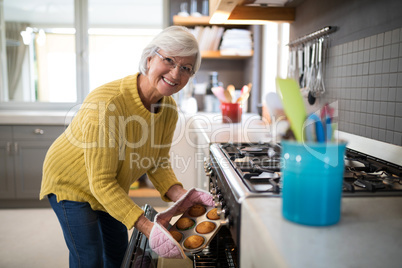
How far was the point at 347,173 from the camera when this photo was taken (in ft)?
3.24

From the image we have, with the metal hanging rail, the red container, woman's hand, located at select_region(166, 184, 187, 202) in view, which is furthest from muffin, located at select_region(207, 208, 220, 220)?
the red container

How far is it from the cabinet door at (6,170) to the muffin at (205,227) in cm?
250

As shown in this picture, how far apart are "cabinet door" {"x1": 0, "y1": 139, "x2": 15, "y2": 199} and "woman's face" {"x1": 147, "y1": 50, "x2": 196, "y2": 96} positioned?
226 cm

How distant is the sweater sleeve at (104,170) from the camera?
1.08 meters

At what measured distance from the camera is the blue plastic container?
2.00ft

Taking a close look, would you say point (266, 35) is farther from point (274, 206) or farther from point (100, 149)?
point (274, 206)

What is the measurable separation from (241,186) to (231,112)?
1464mm

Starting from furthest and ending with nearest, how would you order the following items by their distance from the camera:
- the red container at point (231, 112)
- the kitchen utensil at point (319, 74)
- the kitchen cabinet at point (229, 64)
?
the kitchen cabinet at point (229, 64) → the red container at point (231, 112) → the kitchen utensil at point (319, 74)

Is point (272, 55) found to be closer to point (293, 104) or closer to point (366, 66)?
point (366, 66)

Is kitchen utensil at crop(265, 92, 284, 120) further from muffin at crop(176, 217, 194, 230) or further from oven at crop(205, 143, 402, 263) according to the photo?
muffin at crop(176, 217, 194, 230)

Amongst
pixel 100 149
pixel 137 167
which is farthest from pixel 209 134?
pixel 100 149

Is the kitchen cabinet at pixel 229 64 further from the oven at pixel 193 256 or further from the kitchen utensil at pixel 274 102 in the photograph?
the kitchen utensil at pixel 274 102

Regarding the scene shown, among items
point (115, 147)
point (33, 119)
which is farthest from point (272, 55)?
point (115, 147)

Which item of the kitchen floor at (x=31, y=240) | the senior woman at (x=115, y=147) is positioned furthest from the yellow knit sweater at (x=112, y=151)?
the kitchen floor at (x=31, y=240)
